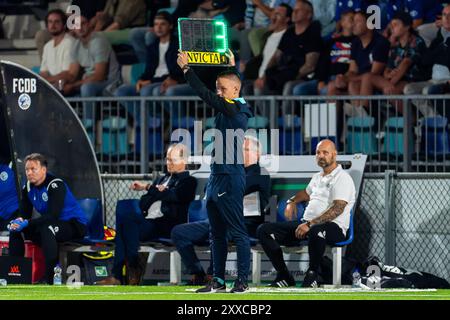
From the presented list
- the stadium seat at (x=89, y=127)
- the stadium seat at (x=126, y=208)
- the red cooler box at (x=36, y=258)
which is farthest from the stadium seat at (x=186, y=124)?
the red cooler box at (x=36, y=258)

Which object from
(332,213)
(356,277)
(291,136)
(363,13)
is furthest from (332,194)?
(363,13)

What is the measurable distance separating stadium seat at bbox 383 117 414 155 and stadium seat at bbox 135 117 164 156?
260 centimetres

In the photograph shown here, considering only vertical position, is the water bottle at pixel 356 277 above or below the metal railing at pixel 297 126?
below

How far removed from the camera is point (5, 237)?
16.2m

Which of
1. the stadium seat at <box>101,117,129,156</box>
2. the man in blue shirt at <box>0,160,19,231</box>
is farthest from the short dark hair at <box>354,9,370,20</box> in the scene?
the man in blue shirt at <box>0,160,19,231</box>

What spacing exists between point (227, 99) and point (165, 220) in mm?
3760

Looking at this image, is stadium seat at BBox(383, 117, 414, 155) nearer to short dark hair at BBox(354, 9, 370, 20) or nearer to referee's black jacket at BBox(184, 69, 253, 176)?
short dark hair at BBox(354, 9, 370, 20)

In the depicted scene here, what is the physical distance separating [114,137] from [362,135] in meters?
2.95

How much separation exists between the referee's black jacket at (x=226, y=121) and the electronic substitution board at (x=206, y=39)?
29 centimetres

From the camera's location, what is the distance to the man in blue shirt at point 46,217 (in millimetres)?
15156

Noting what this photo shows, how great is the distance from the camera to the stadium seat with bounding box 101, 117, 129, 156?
17422 mm

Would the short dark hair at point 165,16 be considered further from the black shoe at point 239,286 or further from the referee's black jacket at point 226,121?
the black shoe at point 239,286

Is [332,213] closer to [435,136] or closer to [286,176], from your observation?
[286,176]
